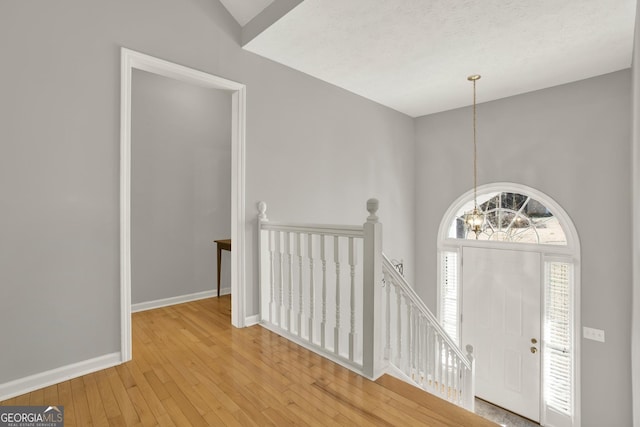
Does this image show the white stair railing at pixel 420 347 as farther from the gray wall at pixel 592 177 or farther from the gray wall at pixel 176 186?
the gray wall at pixel 176 186

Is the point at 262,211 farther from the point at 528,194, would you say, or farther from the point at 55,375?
the point at 528,194

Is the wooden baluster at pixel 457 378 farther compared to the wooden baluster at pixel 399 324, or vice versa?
the wooden baluster at pixel 457 378

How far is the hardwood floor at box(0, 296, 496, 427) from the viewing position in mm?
1643

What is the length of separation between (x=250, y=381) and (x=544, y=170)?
4198mm

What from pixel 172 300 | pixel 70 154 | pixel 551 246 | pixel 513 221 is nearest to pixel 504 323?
pixel 551 246

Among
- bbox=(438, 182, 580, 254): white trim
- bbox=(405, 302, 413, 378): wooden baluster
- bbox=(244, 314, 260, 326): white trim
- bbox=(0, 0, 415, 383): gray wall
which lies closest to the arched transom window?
bbox=(438, 182, 580, 254): white trim

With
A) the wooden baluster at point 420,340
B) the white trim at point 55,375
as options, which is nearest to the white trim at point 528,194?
the wooden baluster at point 420,340

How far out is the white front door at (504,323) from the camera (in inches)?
164

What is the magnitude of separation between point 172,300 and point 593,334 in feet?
16.2

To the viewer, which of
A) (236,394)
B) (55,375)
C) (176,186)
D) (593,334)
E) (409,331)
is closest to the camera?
(236,394)

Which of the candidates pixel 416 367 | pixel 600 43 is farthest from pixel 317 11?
pixel 416 367

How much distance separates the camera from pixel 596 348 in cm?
366

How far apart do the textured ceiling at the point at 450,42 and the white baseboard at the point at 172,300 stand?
288cm

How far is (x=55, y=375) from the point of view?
1955mm
